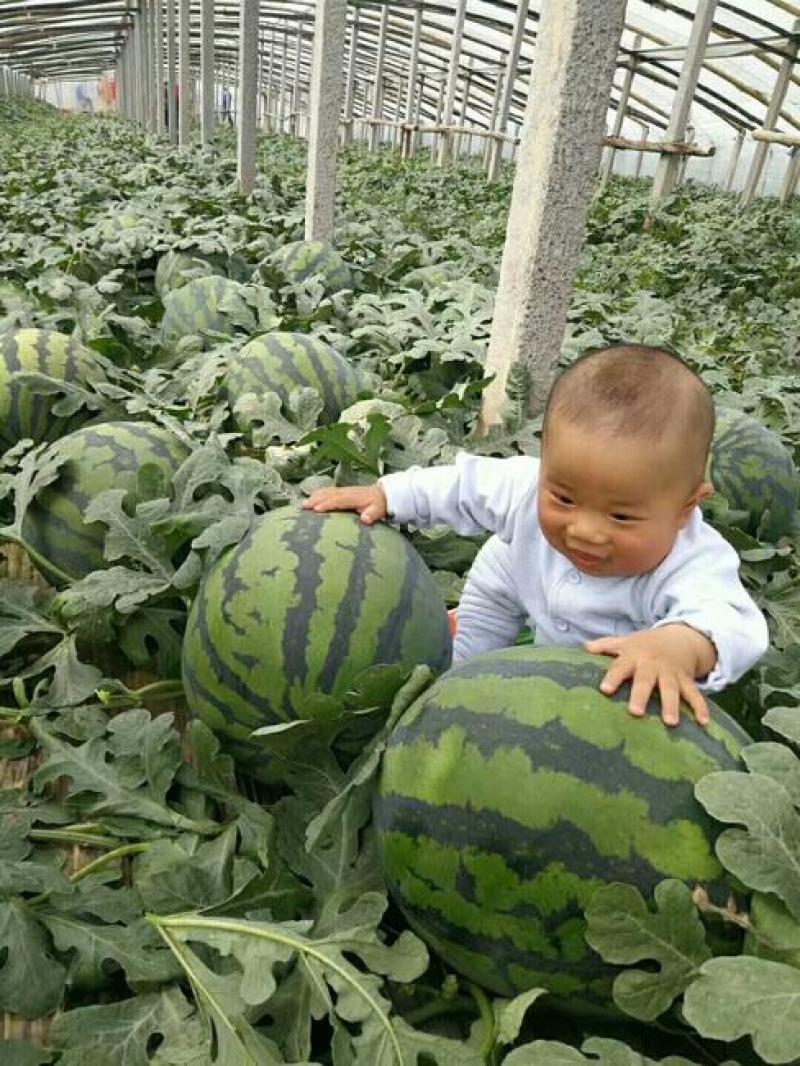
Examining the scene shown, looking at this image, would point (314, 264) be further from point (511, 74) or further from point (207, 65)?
point (511, 74)

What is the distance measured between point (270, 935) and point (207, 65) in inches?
466

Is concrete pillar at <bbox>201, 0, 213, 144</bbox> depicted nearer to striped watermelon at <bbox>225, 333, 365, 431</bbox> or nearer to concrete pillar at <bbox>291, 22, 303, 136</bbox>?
striped watermelon at <bbox>225, 333, 365, 431</bbox>

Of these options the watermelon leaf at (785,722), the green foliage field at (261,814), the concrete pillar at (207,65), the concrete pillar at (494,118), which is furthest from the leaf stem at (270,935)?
the concrete pillar at (494,118)

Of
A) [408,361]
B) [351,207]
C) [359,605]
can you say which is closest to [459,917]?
[359,605]

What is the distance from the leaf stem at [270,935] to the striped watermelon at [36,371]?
1.71 meters

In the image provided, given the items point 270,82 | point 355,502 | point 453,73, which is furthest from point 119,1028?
point 270,82

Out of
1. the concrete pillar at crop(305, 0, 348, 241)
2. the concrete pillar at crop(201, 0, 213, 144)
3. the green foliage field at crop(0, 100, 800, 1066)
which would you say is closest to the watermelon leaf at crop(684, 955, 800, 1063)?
the green foliage field at crop(0, 100, 800, 1066)

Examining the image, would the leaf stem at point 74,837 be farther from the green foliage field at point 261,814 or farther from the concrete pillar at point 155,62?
the concrete pillar at point 155,62

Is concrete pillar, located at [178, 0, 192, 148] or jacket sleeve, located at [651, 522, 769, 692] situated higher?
concrete pillar, located at [178, 0, 192, 148]

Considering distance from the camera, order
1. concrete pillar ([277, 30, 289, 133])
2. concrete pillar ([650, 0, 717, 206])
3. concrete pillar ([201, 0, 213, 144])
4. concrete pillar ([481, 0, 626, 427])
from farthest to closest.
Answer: concrete pillar ([277, 30, 289, 133]), concrete pillar ([201, 0, 213, 144]), concrete pillar ([650, 0, 717, 206]), concrete pillar ([481, 0, 626, 427])

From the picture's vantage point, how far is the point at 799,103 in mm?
19656

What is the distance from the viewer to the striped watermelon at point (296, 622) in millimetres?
1525

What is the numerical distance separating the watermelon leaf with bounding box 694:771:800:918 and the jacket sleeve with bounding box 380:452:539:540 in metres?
0.78

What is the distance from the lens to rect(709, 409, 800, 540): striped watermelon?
2502 millimetres
